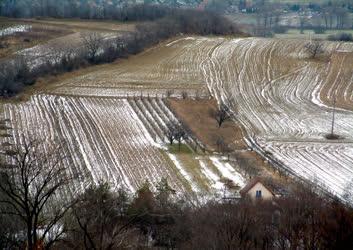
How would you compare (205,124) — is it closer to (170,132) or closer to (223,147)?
(170,132)

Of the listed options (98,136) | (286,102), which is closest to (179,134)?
(98,136)

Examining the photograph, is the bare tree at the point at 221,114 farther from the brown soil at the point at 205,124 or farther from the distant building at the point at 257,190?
the distant building at the point at 257,190

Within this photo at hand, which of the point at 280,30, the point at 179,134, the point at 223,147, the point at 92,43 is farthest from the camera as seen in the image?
the point at 280,30

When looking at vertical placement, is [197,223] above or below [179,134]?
above

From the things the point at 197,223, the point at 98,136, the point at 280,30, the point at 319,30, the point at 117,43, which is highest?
→ the point at 197,223

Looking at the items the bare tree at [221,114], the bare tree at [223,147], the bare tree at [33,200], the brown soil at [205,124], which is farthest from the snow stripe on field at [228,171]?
the bare tree at [33,200]

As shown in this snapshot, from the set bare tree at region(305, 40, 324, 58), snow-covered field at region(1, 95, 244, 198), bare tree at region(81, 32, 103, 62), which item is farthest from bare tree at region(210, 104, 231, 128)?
bare tree at region(305, 40, 324, 58)

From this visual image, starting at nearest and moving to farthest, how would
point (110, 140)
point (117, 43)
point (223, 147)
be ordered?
point (223, 147) → point (110, 140) → point (117, 43)

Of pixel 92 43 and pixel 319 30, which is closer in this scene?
pixel 92 43

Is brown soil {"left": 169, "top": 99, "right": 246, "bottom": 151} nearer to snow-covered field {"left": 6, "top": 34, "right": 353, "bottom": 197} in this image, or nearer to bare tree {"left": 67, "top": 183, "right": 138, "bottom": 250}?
snow-covered field {"left": 6, "top": 34, "right": 353, "bottom": 197}
